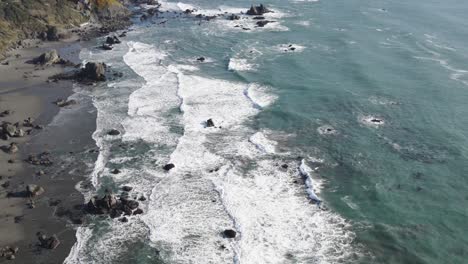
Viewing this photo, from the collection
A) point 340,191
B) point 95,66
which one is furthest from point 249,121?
point 95,66

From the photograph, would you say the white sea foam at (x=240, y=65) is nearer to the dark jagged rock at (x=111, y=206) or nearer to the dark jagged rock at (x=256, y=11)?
the dark jagged rock at (x=256, y=11)

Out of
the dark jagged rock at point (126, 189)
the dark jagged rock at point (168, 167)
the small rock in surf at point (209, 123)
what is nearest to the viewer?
the dark jagged rock at point (126, 189)

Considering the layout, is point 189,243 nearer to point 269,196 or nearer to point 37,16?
point 269,196

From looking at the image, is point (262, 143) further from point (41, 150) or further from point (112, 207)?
point (41, 150)

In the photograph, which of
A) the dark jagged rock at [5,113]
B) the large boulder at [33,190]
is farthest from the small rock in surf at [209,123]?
the dark jagged rock at [5,113]

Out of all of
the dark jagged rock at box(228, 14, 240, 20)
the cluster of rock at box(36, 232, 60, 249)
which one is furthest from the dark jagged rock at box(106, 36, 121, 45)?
the cluster of rock at box(36, 232, 60, 249)

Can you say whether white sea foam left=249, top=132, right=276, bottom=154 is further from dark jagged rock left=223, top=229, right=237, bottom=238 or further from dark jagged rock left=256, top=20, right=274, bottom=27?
dark jagged rock left=256, top=20, right=274, bottom=27
